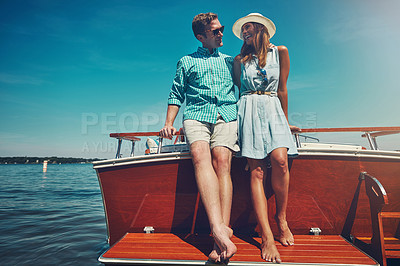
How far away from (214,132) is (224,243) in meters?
1.08

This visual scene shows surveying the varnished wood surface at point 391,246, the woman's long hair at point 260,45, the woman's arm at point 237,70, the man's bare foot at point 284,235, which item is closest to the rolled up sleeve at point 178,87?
the woman's arm at point 237,70

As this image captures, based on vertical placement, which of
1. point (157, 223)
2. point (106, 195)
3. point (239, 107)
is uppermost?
point (239, 107)

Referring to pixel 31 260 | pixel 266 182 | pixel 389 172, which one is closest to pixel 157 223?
pixel 266 182

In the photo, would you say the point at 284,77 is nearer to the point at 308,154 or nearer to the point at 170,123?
the point at 308,154

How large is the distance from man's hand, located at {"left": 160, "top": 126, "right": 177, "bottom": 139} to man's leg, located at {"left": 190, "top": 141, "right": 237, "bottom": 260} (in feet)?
0.93

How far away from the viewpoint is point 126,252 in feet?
7.51

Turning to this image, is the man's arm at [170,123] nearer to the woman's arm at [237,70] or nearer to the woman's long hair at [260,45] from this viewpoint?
the woman's arm at [237,70]

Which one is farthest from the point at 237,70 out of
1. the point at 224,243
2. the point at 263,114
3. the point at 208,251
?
the point at 208,251

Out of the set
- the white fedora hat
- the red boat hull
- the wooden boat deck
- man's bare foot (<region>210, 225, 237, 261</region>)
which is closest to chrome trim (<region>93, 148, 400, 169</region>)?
Result: the red boat hull

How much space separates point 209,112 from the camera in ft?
8.34

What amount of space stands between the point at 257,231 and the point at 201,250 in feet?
2.81

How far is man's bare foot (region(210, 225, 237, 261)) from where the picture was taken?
1885mm

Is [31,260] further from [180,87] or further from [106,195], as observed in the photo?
[180,87]

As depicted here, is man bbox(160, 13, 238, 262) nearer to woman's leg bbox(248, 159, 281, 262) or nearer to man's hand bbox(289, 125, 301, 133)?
woman's leg bbox(248, 159, 281, 262)
